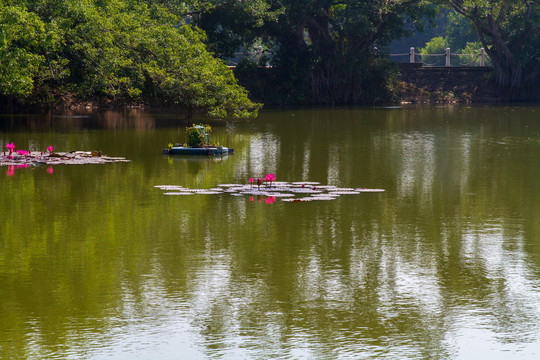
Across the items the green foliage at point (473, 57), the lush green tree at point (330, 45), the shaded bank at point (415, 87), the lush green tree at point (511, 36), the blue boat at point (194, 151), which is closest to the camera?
the blue boat at point (194, 151)

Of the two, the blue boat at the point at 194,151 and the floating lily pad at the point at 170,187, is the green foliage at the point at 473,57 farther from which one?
the floating lily pad at the point at 170,187

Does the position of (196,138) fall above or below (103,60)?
below

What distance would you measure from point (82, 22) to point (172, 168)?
14265mm

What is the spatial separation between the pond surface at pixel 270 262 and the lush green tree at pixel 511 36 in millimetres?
35337

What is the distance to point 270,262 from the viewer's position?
1132 cm

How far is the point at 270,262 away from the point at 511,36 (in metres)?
49.8

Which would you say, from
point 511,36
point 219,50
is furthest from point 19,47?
point 511,36

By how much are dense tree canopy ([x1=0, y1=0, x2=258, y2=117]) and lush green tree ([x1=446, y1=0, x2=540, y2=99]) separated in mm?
25651

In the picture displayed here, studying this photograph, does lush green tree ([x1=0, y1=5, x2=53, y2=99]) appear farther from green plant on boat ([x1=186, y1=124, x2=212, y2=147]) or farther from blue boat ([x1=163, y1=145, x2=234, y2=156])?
blue boat ([x1=163, y1=145, x2=234, y2=156])

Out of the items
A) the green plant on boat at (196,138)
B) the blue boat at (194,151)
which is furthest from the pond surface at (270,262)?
the green plant on boat at (196,138)

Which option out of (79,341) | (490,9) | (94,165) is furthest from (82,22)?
(490,9)

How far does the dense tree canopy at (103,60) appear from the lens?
98.1 feet

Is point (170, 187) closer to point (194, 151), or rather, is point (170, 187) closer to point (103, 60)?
point (194, 151)

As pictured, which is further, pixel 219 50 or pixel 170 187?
pixel 219 50
